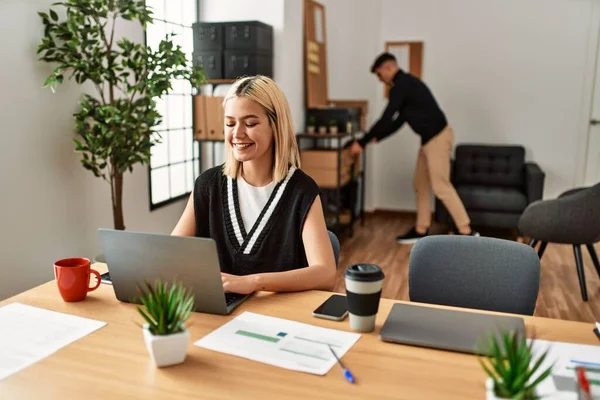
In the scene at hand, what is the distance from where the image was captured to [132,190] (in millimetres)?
3707

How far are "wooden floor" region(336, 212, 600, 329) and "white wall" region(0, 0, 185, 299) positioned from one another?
1.59 m

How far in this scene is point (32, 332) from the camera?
130 centimetres

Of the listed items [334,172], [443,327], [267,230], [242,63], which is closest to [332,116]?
[334,172]

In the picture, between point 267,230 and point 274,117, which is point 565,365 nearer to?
point 267,230

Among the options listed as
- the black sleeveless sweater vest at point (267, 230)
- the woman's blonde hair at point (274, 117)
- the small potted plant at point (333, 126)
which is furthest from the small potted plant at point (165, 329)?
the small potted plant at point (333, 126)

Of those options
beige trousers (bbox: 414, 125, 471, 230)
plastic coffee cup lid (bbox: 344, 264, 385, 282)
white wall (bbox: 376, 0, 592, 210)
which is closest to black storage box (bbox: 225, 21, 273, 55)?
white wall (bbox: 376, 0, 592, 210)

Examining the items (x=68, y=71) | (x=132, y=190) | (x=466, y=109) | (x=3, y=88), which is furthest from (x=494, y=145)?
(x=3, y=88)

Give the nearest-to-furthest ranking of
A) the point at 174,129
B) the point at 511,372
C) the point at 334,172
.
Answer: the point at 511,372
the point at 174,129
the point at 334,172

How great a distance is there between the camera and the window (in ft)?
13.3

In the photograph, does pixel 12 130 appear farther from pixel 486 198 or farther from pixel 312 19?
pixel 486 198

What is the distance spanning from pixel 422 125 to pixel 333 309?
3.90 metres

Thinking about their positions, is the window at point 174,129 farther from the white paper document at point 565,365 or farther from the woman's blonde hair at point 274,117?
the white paper document at point 565,365

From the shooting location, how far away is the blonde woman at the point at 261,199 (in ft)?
5.85

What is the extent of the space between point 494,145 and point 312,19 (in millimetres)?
2207
